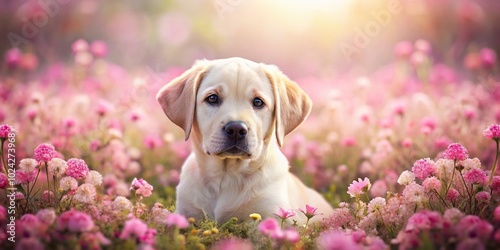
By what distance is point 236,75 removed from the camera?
14.5 feet

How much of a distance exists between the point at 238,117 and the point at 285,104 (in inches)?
23.9

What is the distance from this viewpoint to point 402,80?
8.40 metres

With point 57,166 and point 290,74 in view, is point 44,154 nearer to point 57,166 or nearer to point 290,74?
point 57,166

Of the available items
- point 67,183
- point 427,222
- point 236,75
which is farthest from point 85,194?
point 427,222

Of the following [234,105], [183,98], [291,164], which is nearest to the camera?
[234,105]

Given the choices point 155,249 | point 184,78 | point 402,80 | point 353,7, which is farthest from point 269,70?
point 353,7

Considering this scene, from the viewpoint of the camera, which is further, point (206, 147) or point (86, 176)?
point (206, 147)

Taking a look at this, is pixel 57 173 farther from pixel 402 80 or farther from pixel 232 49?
pixel 232 49

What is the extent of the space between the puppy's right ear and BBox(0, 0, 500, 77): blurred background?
663 centimetres

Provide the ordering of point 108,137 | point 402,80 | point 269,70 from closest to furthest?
point 269,70
point 108,137
point 402,80

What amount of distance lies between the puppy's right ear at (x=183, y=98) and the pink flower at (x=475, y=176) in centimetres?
205

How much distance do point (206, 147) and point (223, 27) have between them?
1029 cm

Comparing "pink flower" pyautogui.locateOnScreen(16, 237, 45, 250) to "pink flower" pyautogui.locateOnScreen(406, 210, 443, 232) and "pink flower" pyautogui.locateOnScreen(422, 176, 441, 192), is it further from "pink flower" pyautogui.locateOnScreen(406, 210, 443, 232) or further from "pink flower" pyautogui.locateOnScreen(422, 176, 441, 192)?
"pink flower" pyautogui.locateOnScreen(422, 176, 441, 192)

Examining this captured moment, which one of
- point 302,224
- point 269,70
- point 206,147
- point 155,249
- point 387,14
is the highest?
point 387,14
